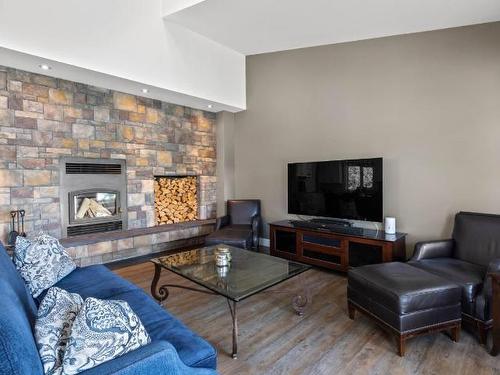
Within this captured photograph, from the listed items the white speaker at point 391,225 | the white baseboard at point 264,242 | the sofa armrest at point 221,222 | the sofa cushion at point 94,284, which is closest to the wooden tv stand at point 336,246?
the white speaker at point 391,225

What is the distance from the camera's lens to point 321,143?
13.8 ft

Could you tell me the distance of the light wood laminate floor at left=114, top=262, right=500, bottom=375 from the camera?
1879 millimetres

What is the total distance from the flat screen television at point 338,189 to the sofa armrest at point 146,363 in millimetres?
2930

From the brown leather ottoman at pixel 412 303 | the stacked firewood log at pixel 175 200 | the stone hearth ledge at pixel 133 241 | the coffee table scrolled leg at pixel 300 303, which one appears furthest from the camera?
the stacked firewood log at pixel 175 200

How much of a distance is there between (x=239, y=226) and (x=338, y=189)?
1637mm

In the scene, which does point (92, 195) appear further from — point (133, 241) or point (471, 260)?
point (471, 260)

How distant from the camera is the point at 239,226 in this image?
4.60m

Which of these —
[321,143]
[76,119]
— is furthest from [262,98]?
[76,119]

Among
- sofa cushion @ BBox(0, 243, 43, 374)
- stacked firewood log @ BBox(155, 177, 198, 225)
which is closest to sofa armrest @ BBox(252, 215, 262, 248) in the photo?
stacked firewood log @ BBox(155, 177, 198, 225)

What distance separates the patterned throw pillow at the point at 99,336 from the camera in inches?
40.6

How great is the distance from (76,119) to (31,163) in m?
0.75

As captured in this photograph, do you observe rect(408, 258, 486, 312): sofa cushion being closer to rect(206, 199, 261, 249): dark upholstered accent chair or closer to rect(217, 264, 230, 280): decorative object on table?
rect(217, 264, 230, 280): decorative object on table

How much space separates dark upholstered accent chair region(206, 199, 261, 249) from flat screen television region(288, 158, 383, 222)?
63 centimetres

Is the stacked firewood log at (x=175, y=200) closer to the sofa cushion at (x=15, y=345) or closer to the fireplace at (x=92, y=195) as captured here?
the fireplace at (x=92, y=195)
